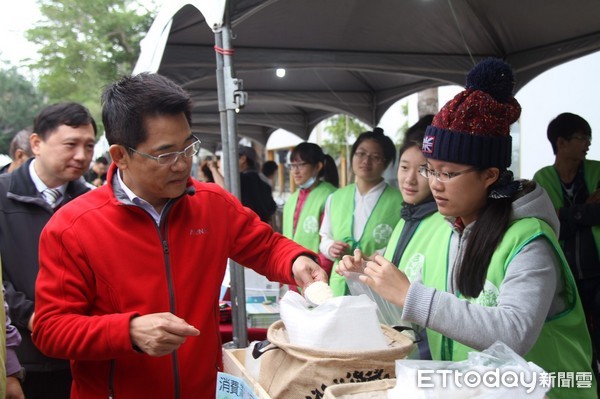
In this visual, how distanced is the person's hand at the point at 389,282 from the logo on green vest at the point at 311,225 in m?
3.72

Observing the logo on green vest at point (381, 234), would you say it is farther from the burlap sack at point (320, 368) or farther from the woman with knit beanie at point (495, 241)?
the burlap sack at point (320, 368)

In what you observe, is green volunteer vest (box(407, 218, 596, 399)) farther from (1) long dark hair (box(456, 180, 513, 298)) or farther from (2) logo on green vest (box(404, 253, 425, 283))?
(2) logo on green vest (box(404, 253, 425, 283))

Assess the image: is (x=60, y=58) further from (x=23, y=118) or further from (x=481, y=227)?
(x=481, y=227)

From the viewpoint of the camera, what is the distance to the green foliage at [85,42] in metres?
22.5

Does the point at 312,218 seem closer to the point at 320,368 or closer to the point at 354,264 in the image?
the point at 354,264

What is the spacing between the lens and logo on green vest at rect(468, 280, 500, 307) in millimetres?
1748

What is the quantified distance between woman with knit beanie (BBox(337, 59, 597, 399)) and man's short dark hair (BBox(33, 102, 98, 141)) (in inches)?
64.4

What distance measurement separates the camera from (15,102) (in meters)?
35.1

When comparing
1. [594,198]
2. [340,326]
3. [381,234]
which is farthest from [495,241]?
[594,198]

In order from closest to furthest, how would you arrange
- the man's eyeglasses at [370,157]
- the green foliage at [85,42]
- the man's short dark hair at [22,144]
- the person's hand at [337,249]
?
1. the person's hand at [337,249]
2. the man's eyeglasses at [370,157]
3. the man's short dark hair at [22,144]
4. the green foliage at [85,42]

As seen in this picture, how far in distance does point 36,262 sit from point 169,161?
117 centimetres

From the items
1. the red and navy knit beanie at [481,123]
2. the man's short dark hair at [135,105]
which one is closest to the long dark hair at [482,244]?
the red and navy knit beanie at [481,123]

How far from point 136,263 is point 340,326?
2.17 ft

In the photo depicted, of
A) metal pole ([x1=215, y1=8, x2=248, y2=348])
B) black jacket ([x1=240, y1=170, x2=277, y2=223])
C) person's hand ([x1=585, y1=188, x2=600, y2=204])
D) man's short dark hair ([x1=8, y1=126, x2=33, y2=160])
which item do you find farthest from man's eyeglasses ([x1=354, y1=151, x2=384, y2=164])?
black jacket ([x1=240, y1=170, x2=277, y2=223])
